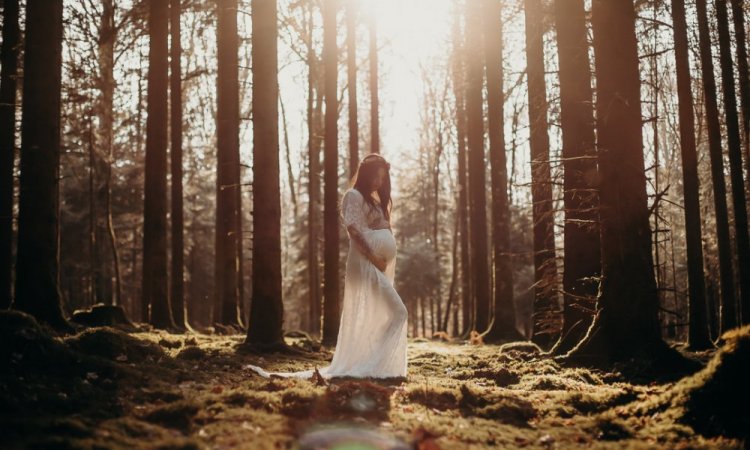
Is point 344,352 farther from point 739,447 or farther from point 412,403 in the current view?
point 739,447

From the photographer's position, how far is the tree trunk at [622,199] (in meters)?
7.83

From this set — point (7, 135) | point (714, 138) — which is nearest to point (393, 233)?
point (714, 138)

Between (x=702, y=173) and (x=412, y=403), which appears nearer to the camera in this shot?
(x=412, y=403)

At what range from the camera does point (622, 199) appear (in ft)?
26.0

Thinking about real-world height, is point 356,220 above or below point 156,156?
below

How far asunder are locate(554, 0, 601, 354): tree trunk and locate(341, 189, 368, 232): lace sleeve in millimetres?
3970

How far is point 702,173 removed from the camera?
22.2 metres

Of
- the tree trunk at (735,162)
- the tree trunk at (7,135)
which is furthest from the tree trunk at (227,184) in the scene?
the tree trunk at (735,162)

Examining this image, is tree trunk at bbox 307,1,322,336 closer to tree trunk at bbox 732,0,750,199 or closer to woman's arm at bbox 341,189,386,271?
tree trunk at bbox 732,0,750,199

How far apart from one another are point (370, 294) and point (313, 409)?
2836 millimetres

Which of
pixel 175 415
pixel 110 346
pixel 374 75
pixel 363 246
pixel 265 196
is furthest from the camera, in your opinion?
pixel 374 75

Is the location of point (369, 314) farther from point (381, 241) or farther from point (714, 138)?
point (714, 138)

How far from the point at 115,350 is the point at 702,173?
21267 millimetres

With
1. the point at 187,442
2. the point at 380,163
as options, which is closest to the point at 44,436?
the point at 187,442
